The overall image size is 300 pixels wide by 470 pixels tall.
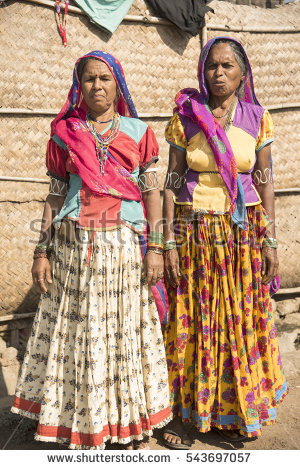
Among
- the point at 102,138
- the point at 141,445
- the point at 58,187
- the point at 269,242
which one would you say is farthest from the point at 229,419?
the point at 102,138

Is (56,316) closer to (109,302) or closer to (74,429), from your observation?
(109,302)

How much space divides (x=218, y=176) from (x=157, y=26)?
236 cm

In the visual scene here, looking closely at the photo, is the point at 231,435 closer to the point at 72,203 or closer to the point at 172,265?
the point at 172,265

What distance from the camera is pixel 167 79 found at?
474cm

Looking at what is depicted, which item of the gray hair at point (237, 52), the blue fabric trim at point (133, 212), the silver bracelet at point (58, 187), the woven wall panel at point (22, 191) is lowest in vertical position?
the blue fabric trim at point (133, 212)

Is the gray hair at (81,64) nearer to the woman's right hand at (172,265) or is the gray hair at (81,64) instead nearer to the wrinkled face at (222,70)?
the wrinkled face at (222,70)

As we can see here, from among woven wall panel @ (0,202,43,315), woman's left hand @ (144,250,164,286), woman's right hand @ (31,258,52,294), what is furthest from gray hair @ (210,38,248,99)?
woven wall panel @ (0,202,43,315)

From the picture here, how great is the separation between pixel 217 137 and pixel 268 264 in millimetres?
878

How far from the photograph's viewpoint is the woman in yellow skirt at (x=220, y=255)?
9.77 feet

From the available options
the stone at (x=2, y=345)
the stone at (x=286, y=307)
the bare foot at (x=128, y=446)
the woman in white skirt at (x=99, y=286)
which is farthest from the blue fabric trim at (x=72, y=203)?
the stone at (x=286, y=307)

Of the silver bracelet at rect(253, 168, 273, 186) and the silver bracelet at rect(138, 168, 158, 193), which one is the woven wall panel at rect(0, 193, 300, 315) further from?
the silver bracelet at rect(253, 168, 273, 186)

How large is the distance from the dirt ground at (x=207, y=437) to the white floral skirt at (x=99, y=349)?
34 cm

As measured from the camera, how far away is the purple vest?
3.04 meters

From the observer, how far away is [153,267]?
283 cm
